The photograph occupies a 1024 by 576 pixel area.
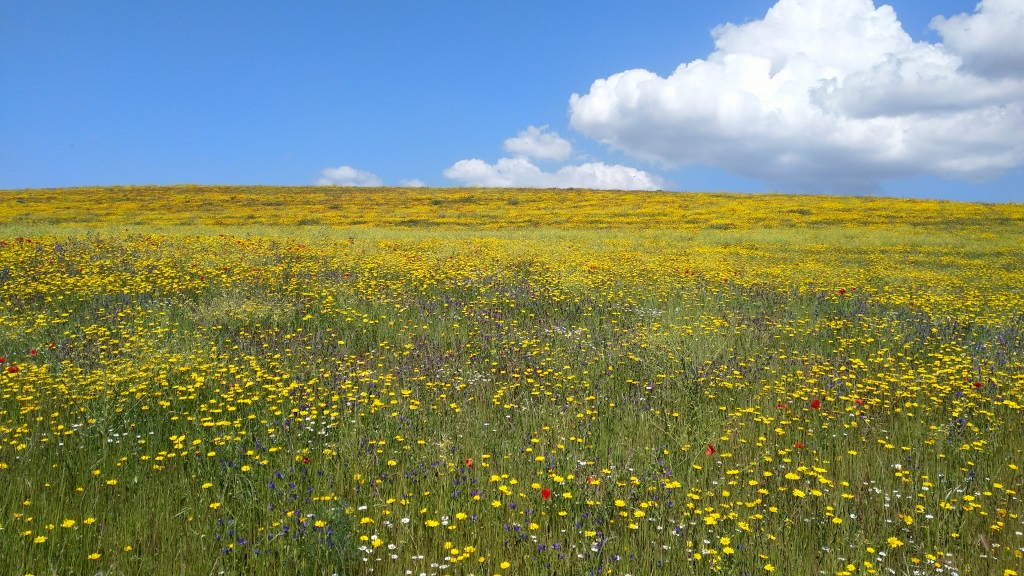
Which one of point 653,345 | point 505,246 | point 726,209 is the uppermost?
point 726,209

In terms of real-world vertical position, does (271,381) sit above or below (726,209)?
below

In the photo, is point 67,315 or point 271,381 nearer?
point 271,381

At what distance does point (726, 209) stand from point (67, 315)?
39947 mm

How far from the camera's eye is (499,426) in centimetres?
470

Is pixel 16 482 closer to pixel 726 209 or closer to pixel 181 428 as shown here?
pixel 181 428

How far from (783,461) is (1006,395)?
10.7 feet

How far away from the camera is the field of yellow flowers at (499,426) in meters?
3.12

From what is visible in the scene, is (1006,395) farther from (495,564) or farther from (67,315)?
(67,315)

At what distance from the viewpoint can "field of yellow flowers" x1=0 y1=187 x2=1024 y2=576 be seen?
3.12 m

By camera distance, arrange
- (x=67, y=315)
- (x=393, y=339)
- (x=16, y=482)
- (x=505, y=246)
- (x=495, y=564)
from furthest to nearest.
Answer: (x=505, y=246) → (x=67, y=315) → (x=393, y=339) → (x=16, y=482) → (x=495, y=564)

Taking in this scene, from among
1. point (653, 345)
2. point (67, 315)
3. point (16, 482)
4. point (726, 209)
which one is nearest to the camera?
point (16, 482)

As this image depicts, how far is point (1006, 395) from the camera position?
18.4 ft

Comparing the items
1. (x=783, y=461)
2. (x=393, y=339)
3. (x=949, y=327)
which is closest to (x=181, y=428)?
(x=393, y=339)

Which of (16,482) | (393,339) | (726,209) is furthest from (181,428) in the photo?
(726,209)
